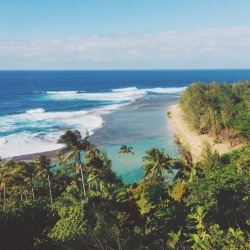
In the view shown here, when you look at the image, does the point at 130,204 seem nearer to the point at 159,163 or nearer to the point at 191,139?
the point at 159,163

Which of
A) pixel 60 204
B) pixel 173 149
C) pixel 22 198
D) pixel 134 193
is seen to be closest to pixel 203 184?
pixel 134 193

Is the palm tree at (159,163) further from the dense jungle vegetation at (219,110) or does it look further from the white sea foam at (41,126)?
the white sea foam at (41,126)

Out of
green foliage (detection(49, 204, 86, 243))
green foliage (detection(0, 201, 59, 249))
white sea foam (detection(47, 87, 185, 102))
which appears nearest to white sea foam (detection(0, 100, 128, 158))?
white sea foam (detection(47, 87, 185, 102))

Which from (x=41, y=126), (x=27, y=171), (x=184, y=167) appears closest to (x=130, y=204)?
(x=184, y=167)

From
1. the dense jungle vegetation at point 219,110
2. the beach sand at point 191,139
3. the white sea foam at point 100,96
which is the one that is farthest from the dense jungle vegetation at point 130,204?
the white sea foam at point 100,96

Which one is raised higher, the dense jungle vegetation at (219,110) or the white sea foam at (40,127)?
the dense jungle vegetation at (219,110)

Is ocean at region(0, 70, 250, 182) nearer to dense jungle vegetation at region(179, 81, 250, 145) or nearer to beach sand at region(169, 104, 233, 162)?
beach sand at region(169, 104, 233, 162)

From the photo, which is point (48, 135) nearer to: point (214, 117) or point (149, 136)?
point (149, 136)

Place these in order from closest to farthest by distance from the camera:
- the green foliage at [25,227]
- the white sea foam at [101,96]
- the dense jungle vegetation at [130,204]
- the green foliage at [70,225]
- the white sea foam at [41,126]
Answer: the dense jungle vegetation at [130,204]
the green foliage at [25,227]
the green foliage at [70,225]
the white sea foam at [41,126]
the white sea foam at [101,96]
